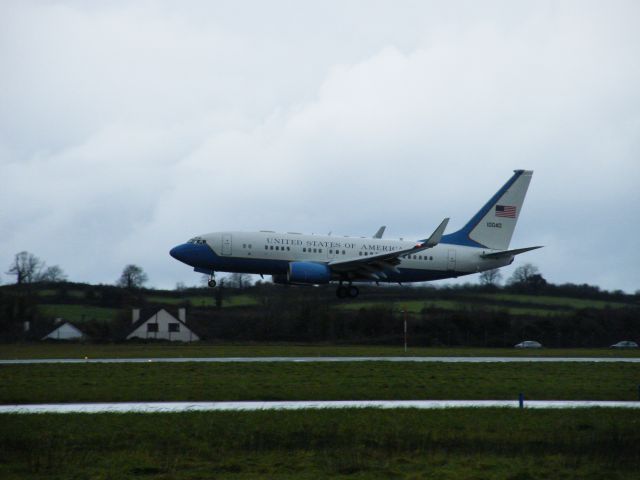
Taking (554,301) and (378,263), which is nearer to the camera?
(378,263)

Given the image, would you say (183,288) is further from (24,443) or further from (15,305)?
(24,443)

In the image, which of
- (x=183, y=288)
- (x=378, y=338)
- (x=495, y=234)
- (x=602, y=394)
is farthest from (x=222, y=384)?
(x=183, y=288)

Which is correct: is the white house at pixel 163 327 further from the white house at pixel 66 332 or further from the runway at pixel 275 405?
the runway at pixel 275 405

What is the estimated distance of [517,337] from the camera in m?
54.6

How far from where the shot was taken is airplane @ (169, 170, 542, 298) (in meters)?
50.1

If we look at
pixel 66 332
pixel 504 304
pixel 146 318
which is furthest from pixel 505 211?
pixel 66 332

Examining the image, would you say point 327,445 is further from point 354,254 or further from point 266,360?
point 354,254

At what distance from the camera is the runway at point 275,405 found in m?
22.2

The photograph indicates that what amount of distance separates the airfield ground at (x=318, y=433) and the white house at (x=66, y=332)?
2709 centimetres

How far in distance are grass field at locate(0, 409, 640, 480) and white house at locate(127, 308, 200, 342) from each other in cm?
3706

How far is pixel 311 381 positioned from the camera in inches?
1126

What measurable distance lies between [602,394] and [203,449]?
1366 centimetres

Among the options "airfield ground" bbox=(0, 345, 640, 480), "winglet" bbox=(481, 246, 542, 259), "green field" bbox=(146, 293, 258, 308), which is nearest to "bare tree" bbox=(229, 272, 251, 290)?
"green field" bbox=(146, 293, 258, 308)

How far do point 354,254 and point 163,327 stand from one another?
14.4m
